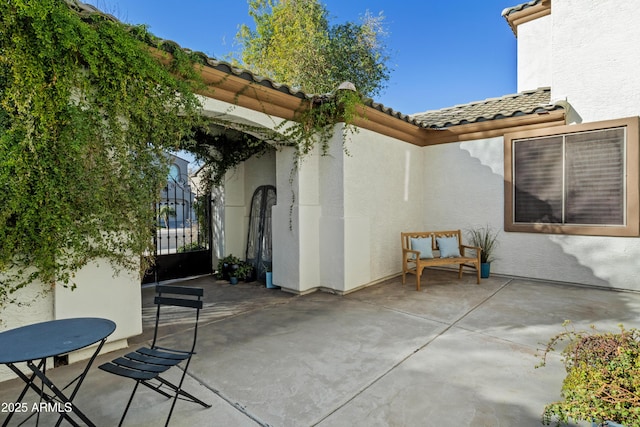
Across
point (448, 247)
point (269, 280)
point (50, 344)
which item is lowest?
point (269, 280)

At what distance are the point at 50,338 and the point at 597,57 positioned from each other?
8227 mm

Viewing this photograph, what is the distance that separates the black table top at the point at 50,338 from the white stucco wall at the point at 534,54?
975cm

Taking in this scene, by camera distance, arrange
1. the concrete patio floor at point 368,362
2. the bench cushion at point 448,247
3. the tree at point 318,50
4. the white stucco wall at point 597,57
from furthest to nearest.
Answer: the tree at point 318,50 < the bench cushion at point 448,247 < the white stucco wall at point 597,57 < the concrete patio floor at point 368,362

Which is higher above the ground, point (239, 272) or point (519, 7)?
point (519, 7)

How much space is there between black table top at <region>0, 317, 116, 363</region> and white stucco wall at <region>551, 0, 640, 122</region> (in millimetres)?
7544

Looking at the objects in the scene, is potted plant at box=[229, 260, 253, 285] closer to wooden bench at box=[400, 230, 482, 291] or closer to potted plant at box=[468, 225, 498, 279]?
wooden bench at box=[400, 230, 482, 291]

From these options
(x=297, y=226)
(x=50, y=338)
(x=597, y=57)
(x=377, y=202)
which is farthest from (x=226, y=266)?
(x=597, y=57)

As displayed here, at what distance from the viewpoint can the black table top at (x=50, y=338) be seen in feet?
5.73

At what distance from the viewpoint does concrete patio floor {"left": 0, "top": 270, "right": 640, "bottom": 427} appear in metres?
2.34

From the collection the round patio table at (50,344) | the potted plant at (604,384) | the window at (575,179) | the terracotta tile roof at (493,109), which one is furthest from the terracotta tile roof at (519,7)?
the round patio table at (50,344)

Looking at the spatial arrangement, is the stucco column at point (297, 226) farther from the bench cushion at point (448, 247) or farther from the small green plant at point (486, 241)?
the small green plant at point (486, 241)

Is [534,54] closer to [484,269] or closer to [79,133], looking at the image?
[484,269]

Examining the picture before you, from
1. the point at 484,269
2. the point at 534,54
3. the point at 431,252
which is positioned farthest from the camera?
the point at 534,54

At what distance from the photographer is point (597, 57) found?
5660 millimetres
